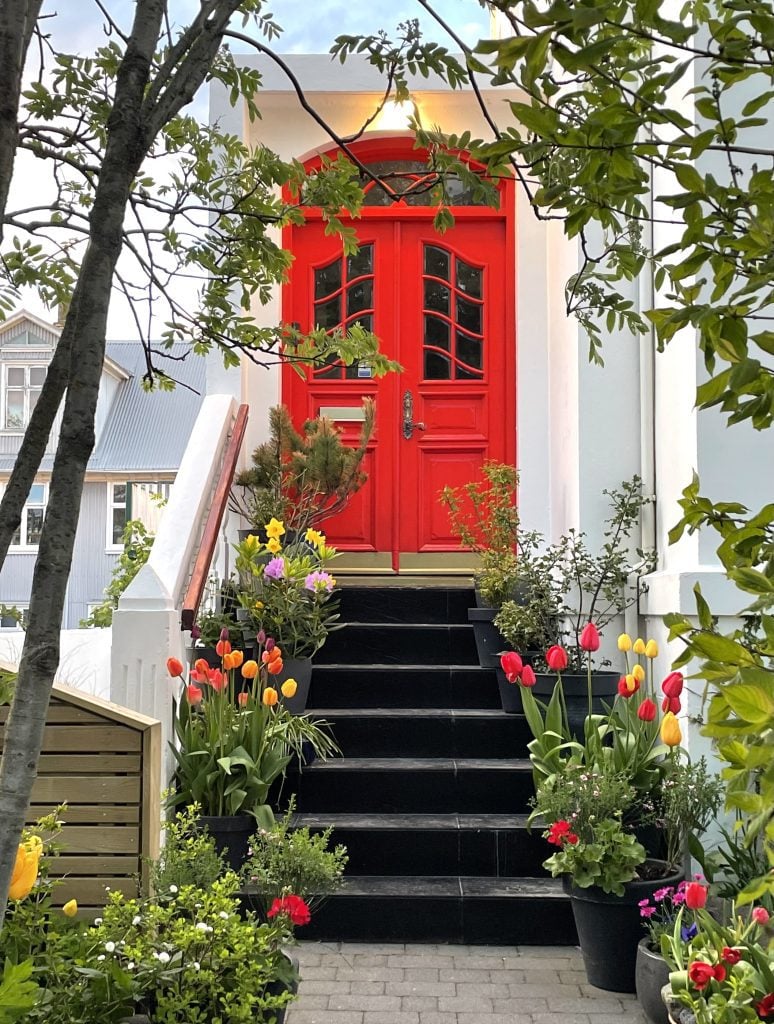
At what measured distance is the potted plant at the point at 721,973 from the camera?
2.47 metres

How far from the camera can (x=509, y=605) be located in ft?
16.7

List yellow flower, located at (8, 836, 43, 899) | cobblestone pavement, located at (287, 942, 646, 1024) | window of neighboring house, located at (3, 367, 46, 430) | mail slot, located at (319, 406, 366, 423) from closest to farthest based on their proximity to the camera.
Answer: yellow flower, located at (8, 836, 43, 899) → cobblestone pavement, located at (287, 942, 646, 1024) → mail slot, located at (319, 406, 366, 423) → window of neighboring house, located at (3, 367, 46, 430)

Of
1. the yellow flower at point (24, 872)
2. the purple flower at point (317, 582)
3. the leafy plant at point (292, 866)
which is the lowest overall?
the leafy plant at point (292, 866)

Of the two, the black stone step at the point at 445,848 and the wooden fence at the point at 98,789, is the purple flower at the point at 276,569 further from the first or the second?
the wooden fence at the point at 98,789

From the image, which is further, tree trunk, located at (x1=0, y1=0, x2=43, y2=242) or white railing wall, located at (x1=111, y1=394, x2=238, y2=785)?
white railing wall, located at (x1=111, y1=394, x2=238, y2=785)

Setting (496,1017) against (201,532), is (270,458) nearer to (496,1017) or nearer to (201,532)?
(201,532)

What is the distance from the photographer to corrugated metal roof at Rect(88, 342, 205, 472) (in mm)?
20828

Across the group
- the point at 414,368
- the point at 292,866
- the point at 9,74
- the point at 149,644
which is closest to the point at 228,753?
the point at 149,644

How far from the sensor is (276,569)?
4.97m

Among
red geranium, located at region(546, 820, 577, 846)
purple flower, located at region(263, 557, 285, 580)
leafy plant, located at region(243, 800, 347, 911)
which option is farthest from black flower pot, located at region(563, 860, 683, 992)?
purple flower, located at region(263, 557, 285, 580)

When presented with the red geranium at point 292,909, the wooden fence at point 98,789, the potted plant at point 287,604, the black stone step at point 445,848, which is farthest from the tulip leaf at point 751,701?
the potted plant at point 287,604

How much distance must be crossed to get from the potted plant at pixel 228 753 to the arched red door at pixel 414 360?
9.43 feet

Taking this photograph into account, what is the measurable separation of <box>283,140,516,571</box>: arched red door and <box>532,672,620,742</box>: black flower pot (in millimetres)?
2307

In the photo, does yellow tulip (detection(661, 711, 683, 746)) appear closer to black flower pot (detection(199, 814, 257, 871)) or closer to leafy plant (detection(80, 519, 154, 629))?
black flower pot (detection(199, 814, 257, 871))
